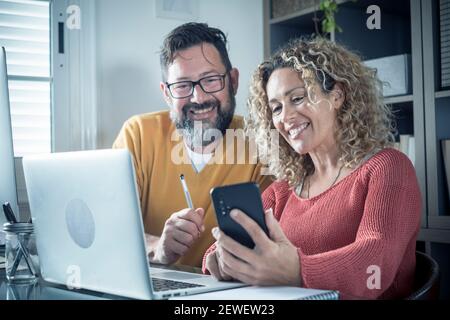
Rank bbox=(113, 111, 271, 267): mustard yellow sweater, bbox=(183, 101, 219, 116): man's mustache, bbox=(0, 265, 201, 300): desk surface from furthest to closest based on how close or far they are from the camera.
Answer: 1. bbox=(183, 101, 219, 116): man's mustache
2. bbox=(113, 111, 271, 267): mustard yellow sweater
3. bbox=(0, 265, 201, 300): desk surface

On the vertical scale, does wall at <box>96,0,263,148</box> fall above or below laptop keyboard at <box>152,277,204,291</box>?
above

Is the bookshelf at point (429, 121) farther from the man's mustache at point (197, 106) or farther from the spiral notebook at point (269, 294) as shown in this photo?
the spiral notebook at point (269, 294)

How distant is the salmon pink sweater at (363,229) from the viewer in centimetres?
111

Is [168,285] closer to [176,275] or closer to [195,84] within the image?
[176,275]

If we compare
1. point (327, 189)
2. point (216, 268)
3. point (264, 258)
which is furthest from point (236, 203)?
→ point (327, 189)

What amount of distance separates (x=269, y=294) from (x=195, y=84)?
110 cm

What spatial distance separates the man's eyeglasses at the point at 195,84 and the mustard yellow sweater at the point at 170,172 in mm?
138

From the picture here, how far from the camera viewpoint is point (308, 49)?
61.6 inches

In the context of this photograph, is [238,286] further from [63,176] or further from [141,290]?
[63,176]

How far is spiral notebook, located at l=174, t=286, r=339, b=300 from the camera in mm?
930

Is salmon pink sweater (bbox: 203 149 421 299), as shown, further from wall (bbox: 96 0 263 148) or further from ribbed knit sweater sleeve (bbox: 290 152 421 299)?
wall (bbox: 96 0 263 148)

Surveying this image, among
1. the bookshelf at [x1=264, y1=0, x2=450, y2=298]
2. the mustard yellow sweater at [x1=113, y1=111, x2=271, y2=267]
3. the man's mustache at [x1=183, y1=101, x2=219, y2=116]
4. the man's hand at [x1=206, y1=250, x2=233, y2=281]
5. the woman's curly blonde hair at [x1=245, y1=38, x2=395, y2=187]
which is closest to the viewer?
the man's hand at [x1=206, y1=250, x2=233, y2=281]

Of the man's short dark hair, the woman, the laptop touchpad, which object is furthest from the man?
the laptop touchpad
